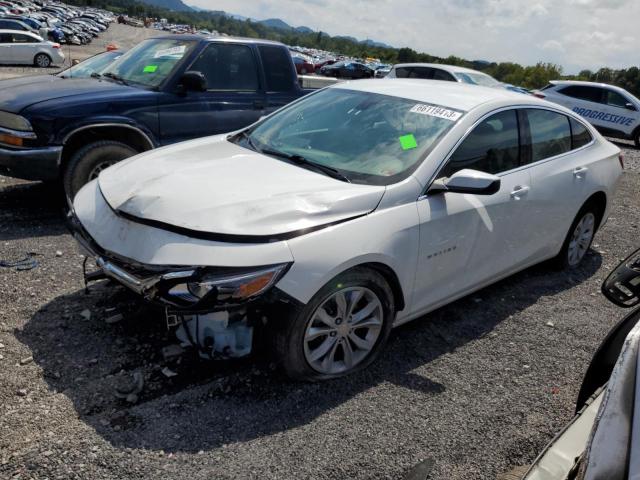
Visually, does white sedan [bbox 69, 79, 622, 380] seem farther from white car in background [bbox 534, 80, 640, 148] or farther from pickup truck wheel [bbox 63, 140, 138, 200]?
white car in background [bbox 534, 80, 640, 148]

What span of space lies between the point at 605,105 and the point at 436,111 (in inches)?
581

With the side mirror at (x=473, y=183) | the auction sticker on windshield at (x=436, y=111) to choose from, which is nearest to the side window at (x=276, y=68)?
the auction sticker on windshield at (x=436, y=111)

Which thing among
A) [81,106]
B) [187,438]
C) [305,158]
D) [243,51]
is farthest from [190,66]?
[187,438]

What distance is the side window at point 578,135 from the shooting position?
15.3 ft

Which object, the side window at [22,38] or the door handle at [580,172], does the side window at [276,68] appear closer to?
the door handle at [580,172]

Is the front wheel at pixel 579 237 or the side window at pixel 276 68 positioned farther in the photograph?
the side window at pixel 276 68

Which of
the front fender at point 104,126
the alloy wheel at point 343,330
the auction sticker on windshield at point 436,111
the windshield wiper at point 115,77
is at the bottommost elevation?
the alloy wheel at point 343,330

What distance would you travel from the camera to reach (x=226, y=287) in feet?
8.50

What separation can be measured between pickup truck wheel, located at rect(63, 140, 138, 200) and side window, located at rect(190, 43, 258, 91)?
4.18ft

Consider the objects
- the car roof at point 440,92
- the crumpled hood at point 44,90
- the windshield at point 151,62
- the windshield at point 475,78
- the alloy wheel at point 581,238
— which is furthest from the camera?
the windshield at point 475,78

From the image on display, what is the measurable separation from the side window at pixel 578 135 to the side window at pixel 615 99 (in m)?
13.0

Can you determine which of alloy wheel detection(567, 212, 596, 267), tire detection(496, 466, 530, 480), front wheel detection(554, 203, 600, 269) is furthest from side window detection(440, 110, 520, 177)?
tire detection(496, 466, 530, 480)

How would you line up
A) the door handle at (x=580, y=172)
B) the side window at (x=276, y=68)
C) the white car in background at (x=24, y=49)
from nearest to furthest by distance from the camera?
the door handle at (x=580, y=172) < the side window at (x=276, y=68) < the white car in background at (x=24, y=49)

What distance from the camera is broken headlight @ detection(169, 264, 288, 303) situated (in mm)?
2582
